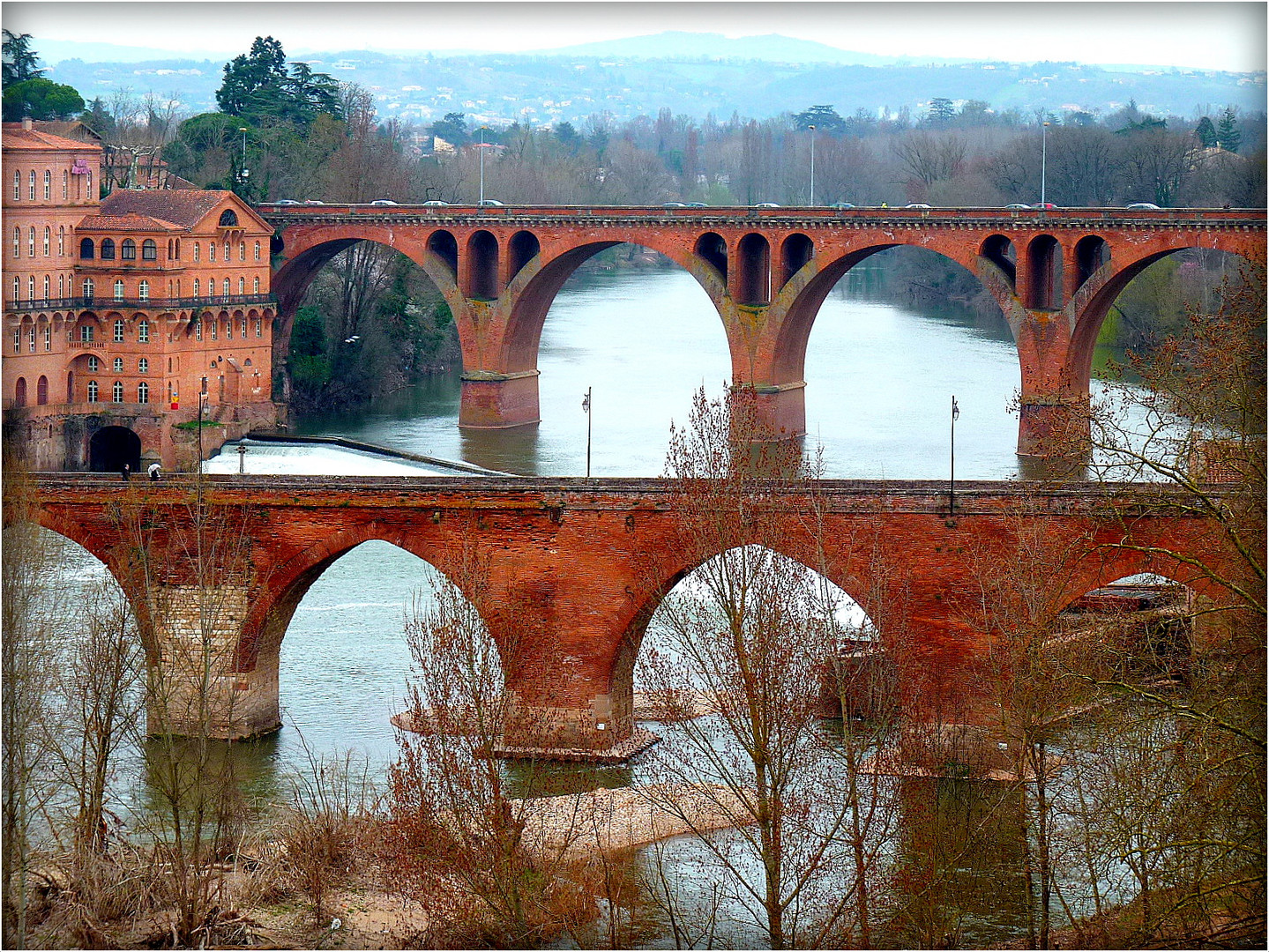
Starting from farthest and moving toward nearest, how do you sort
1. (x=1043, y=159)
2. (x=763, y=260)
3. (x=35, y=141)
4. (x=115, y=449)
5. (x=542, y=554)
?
1. (x=1043, y=159)
2. (x=763, y=260)
3. (x=115, y=449)
4. (x=35, y=141)
5. (x=542, y=554)

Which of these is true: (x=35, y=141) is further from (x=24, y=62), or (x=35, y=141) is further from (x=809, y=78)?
(x=809, y=78)

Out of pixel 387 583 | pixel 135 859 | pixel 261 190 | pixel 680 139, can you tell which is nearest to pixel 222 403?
pixel 261 190

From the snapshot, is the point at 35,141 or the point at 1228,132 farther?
the point at 1228,132

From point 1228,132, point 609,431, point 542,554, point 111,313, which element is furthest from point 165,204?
point 1228,132

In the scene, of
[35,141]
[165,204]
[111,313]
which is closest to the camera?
[35,141]

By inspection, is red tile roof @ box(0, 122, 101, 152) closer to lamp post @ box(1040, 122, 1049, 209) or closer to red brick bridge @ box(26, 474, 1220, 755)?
red brick bridge @ box(26, 474, 1220, 755)

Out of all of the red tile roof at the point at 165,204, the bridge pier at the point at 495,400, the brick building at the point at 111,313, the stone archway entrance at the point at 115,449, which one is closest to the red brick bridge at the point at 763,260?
the bridge pier at the point at 495,400

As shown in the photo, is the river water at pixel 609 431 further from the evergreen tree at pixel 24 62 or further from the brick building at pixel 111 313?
the evergreen tree at pixel 24 62
